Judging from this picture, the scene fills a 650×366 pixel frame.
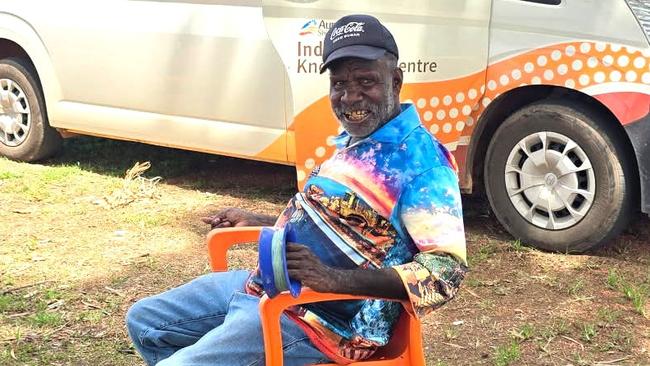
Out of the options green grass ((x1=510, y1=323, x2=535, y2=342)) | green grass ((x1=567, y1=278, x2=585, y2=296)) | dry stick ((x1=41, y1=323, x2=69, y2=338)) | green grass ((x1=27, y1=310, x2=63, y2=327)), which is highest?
green grass ((x1=567, y1=278, x2=585, y2=296))

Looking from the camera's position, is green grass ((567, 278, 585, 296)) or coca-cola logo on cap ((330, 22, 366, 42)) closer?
coca-cola logo on cap ((330, 22, 366, 42))

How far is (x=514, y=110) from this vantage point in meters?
4.66

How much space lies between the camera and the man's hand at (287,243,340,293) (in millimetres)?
2033

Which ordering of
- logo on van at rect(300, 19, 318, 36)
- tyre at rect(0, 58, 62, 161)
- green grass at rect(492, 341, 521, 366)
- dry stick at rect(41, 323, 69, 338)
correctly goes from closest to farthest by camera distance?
green grass at rect(492, 341, 521, 366) → dry stick at rect(41, 323, 69, 338) → logo on van at rect(300, 19, 318, 36) → tyre at rect(0, 58, 62, 161)

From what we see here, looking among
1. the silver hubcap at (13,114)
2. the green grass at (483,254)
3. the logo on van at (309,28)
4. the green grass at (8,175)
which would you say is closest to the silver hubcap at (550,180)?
the green grass at (483,254)

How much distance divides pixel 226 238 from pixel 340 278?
0.71 metres

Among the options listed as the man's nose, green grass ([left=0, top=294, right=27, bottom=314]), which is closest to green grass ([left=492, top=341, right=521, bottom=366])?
the man's nose

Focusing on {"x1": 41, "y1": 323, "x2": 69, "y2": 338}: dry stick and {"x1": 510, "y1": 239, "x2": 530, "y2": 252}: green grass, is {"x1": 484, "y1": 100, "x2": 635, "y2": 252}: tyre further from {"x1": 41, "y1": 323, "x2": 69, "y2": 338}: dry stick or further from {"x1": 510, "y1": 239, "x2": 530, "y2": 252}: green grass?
{"x1": 41, "y1": 323, "x2": 69, "y2": 338}: dry stick

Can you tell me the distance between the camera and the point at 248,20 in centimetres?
509

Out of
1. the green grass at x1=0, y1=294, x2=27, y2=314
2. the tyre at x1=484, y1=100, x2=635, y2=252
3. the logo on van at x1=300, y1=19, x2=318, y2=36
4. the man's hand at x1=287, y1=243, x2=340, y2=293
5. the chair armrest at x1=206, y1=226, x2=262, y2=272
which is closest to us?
the man's hand at x1=287, y1=243, x2=340, y2=293

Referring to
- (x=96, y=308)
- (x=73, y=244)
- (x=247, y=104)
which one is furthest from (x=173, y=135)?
(x=96, y=308)

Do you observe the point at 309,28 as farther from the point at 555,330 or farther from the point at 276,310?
the point at 276,310

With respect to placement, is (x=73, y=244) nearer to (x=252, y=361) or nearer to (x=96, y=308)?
(x=96, y=308)

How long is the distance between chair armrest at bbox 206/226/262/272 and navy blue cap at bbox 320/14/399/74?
0.62 meters
